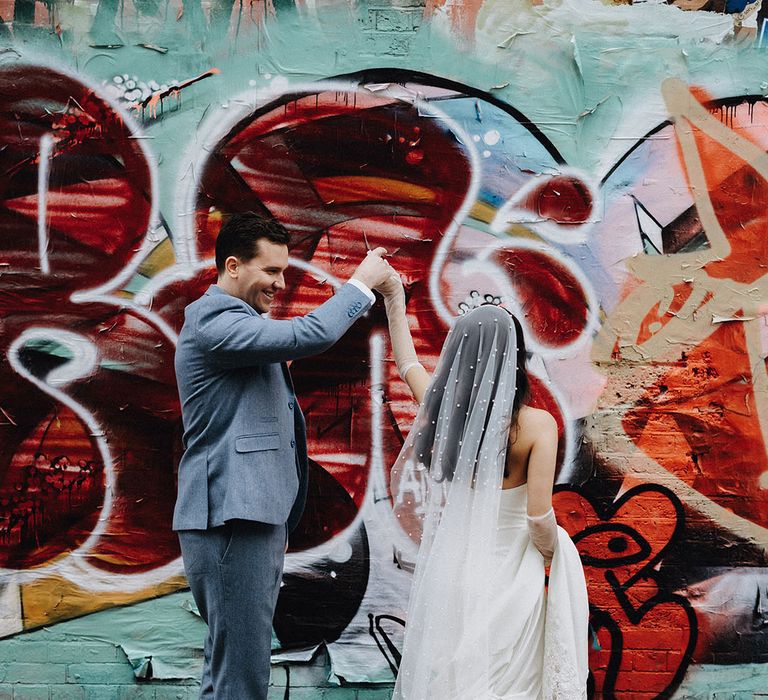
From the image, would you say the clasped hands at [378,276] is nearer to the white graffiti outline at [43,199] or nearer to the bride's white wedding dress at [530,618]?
the bride's white wedding dress at [530,618]

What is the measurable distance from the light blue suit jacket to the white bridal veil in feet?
1.46

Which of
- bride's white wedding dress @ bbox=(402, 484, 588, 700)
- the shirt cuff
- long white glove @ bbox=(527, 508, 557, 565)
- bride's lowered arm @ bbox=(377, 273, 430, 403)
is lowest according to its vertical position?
bride's white wedding dress @ bbox=(402, 484, 588, 700)

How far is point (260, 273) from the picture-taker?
10.1ft

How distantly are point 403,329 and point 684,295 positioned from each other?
1390mm

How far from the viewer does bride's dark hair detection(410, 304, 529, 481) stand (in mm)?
2998

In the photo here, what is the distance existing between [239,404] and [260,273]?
0.44 m

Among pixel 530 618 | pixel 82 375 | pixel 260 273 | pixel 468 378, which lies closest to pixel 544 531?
pixel 530 618

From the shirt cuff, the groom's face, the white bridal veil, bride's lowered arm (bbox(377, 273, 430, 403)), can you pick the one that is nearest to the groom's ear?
the groom's face

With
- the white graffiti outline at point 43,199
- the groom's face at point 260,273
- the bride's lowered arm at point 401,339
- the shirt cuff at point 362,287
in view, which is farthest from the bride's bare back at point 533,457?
the white graffiti outline at point 43,199

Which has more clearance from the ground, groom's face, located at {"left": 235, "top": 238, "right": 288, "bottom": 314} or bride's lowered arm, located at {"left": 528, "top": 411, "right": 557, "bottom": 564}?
groom's face, located at {"left": 235, "top": 238, "right": 288, "bottom": 314}

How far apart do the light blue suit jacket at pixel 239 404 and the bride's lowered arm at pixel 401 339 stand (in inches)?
11.6

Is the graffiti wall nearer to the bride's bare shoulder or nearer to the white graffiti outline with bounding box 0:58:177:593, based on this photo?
the white graffiti outline with bounding box 0:58:177:593

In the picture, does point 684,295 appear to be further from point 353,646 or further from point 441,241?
point 353,646

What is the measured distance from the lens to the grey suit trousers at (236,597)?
295cm
